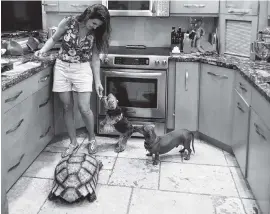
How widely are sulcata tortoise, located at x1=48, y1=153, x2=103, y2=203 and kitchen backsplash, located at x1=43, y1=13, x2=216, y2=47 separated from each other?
195cm

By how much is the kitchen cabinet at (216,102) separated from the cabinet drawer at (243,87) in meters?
0.12

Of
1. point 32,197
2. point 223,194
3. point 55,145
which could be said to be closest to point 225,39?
point 223,194

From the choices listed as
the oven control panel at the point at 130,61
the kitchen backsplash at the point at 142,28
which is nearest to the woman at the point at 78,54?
the oven control panel at the point at 130,61

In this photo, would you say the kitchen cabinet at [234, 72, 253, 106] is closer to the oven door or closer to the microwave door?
the oven door

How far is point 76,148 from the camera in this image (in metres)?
3.57

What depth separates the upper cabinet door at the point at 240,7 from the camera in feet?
11.1

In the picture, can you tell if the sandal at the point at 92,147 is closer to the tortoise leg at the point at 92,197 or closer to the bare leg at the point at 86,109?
the bare leg at the point at 86,109

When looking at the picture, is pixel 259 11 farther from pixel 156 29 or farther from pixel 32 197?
pixel 32 197

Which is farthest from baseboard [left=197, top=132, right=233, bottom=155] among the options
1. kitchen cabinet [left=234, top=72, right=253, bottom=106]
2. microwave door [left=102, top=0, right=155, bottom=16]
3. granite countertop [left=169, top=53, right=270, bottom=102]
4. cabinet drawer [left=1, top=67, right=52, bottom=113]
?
cabinet drawer [left=1, top=67, right=52, bottom=113]

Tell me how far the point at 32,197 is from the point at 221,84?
1888mm

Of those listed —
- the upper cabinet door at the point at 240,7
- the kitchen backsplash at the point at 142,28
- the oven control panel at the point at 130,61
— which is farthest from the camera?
the kitchen backsplash at the point at 142,28

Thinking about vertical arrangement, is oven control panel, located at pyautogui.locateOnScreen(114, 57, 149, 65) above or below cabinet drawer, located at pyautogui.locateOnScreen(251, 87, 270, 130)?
above

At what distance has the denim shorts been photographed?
323 centimetres

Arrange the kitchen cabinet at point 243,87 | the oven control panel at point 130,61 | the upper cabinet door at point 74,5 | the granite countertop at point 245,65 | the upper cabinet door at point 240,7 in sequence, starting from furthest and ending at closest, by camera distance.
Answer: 1. the upper cabinet door at point 74,5
2. the oven control panel at point 130,61
3. the upper cabinet door at point 240,7
4. the kitchen cabinet at point 243,87
5. the granite countertop at point 245,65
